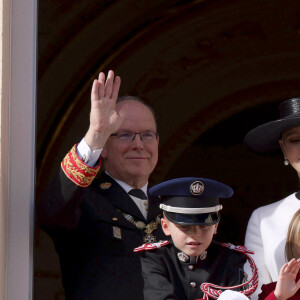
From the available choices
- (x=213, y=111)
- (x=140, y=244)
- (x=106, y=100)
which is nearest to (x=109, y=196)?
(x=140, y=244)

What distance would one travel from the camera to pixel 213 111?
5207 mm

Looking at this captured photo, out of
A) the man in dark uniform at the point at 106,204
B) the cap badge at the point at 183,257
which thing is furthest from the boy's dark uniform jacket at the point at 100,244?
the cap badge at the point at 183,257

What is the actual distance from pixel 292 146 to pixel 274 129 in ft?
0.34

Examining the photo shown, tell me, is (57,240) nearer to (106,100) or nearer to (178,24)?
(106,100)

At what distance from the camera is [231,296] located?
241 cm

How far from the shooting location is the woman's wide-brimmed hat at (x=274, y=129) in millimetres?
2861

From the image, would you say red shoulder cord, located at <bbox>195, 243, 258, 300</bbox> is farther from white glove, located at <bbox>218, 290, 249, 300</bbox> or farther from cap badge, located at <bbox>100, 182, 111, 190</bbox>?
cap badge, located at <bbox>100, 182, 111, 190</bbox>

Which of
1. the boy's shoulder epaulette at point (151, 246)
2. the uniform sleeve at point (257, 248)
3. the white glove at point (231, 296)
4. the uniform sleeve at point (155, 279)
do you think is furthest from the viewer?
the uniform sleeve at point (257, 248)

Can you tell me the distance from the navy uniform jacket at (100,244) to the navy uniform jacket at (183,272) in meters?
0.23

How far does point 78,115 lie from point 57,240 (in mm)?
2051

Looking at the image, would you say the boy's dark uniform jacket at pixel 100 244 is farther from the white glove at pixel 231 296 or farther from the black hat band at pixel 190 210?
the white glove at pixel 231 296

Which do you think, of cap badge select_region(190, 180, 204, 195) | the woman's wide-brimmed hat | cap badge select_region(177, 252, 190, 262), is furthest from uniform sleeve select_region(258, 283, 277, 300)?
the woman's wide-brimmed hat

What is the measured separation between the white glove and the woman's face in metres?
0.59

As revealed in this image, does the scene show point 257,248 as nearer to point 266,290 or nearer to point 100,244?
point 266,290
